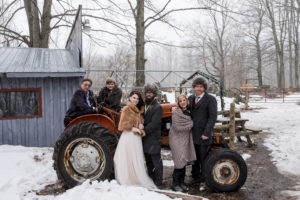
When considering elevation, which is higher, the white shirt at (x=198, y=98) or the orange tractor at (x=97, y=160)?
the white shirt at (x=198, y=98)

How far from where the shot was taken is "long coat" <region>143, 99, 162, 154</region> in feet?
12.4

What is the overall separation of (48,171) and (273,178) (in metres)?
4.12

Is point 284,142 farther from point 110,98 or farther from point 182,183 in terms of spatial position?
point 110,98

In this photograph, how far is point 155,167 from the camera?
154 inches

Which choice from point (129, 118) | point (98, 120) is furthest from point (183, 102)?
point (98, 120)

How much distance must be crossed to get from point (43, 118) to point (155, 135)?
437 cm

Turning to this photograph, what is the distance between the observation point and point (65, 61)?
7.64 metres

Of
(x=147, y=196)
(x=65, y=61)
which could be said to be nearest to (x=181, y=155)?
(x=147, y=196)

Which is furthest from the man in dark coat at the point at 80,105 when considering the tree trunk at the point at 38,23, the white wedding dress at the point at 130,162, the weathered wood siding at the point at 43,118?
the tree trunk at the point at 38,23

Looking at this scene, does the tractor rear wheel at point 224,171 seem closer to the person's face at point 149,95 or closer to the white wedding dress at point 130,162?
the white wedding dress at point 130,162

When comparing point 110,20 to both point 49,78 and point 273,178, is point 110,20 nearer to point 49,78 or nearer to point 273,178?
point 49,78

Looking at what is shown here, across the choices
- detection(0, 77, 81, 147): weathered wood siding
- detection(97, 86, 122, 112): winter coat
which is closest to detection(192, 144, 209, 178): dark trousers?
detection(97, 86, 122, 112): winter coat

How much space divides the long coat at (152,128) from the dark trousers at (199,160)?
2.15 ft

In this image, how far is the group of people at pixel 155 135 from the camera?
147 inches
